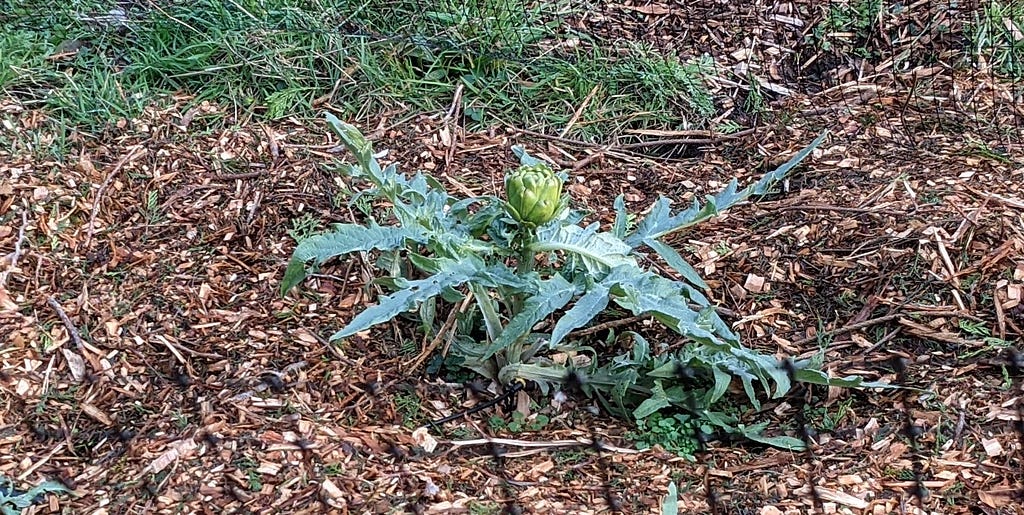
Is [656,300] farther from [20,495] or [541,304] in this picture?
[20,495]

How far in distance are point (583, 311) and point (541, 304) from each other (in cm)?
10

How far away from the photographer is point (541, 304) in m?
2.26

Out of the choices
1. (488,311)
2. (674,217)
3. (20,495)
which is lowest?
(20,495)

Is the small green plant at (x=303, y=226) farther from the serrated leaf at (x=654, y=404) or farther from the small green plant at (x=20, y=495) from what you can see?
the serrated leaf at (x=654, y=404)

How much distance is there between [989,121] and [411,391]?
231 cm

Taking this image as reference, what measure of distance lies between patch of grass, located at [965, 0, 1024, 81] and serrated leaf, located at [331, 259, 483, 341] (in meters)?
2.58

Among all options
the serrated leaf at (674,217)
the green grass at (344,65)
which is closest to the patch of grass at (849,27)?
the green grass at (344,65)

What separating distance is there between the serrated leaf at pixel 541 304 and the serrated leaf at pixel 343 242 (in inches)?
11.5

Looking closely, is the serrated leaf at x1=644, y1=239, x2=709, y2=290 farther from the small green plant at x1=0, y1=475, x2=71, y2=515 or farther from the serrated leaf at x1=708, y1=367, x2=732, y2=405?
the small green plant at x1=0, y1=475, x2=71, y2=515

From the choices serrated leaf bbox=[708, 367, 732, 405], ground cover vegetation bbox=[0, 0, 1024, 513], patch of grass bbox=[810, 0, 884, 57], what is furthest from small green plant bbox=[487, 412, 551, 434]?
patch of grass bbox=[810, 0, 884, 57]

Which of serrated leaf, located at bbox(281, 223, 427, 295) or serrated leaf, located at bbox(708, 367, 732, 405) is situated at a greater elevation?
serrated leaf, located at bbox(281, 223, 427, 295)

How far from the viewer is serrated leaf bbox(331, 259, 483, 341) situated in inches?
83.4

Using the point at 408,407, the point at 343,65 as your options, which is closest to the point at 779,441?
the point at 408,407

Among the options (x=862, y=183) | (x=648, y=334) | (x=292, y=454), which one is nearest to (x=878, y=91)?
(x=862, y=183)
